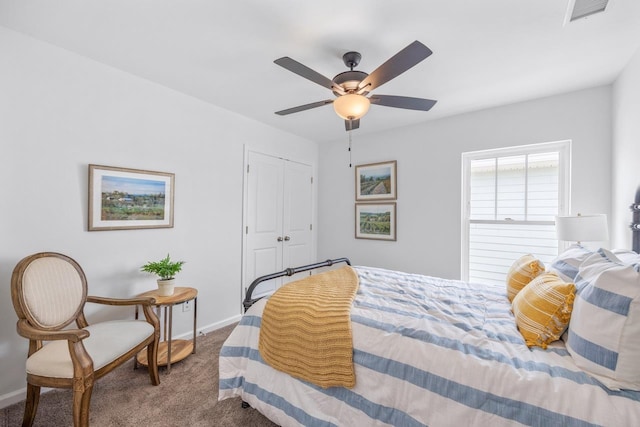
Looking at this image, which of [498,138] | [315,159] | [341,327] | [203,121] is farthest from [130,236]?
[498,138]

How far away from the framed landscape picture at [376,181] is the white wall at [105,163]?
173 cm

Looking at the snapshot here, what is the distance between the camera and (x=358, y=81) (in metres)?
2.00

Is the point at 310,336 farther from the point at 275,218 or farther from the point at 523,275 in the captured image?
Result: the point at 275,218

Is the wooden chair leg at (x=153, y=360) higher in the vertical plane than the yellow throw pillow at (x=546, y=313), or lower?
lower

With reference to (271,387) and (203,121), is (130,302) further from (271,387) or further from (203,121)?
(203,121)

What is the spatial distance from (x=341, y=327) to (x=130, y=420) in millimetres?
1532

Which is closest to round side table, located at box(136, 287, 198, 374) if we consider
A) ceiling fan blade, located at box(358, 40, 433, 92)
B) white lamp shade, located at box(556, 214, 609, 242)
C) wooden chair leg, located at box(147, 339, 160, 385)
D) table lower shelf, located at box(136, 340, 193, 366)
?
table lower shelf, located at box(136, 340, 193, 366)

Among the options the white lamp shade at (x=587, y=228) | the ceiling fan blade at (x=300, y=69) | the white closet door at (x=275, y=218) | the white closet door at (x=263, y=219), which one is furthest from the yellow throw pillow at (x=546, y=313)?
the white closet door at (x=263, y=219)

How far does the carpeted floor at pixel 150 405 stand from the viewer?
5.89 ft

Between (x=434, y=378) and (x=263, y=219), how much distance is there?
291 cm

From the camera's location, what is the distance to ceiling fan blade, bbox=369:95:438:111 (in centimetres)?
205

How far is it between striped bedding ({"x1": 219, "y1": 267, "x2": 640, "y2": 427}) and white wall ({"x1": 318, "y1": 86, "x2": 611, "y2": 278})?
1704 mm

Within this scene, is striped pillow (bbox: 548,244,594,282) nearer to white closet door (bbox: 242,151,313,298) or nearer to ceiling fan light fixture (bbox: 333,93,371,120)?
ceiling fan light fixture (bbox: 333,93,371,120)

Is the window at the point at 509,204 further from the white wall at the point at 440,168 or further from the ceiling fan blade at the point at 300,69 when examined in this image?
the ceiling fan blade at the point at 300,69
